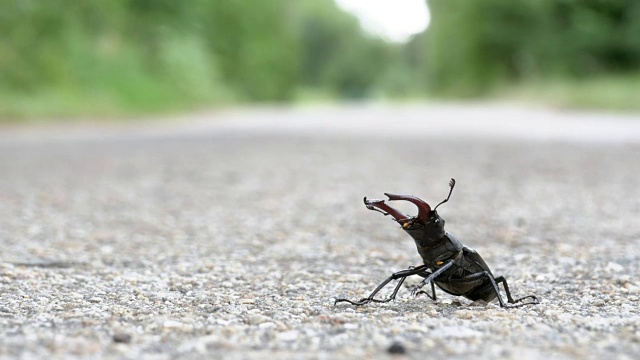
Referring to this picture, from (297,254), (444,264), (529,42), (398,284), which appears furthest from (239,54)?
(444,264)

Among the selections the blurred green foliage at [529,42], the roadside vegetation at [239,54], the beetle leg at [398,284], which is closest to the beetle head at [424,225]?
the beetle leg at [398,284]

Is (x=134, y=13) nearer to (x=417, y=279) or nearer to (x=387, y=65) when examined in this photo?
(x=417, y=279)

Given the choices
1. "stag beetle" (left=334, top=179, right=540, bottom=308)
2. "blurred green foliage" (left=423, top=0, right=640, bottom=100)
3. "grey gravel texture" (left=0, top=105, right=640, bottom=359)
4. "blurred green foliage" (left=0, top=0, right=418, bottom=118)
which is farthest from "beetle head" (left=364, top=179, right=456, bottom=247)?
→ "blurred green foliage" (left=423, top=0, right=640, bottom=100)

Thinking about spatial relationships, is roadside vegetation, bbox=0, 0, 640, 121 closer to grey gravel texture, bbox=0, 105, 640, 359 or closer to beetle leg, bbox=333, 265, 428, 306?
grey gravel texture, bbox=0, 105, 640, 359

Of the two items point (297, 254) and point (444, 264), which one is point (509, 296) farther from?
point (297, 254)

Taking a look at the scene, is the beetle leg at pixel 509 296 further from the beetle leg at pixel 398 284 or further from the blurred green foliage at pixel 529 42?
the blurred green foliage at pixel 529 42

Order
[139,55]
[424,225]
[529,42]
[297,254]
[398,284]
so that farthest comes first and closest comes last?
[529,42] → [139,55] → [297,254] → [398,284] → [424,225]
